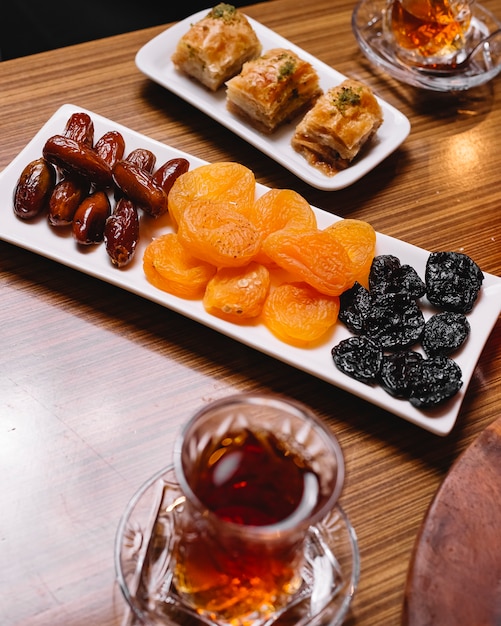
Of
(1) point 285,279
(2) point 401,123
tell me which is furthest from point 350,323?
(2) point 401,123

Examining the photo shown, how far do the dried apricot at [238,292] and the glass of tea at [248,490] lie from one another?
1.15 feet

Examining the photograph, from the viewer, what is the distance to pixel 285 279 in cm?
144

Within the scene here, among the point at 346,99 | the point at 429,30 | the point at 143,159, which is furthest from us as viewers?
the point at 429,30

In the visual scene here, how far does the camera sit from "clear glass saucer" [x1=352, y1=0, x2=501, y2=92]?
1.94 meters

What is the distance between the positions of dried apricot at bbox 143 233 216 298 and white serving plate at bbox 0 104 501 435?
19 mm

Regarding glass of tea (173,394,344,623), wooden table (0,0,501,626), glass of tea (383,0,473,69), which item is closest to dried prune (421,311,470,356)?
wooden table (0,0,501,626)

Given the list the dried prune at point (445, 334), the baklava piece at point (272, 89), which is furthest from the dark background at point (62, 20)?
the dried prune at point (445, 334)

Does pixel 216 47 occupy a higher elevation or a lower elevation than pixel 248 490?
higher

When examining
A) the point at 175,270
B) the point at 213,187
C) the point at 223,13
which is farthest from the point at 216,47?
the point at 175,270

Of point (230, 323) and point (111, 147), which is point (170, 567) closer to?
point (230, 323)

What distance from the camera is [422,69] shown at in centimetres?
200

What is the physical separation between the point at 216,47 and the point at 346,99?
372 millimetres

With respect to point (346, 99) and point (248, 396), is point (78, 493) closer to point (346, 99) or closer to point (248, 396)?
point (248, 396)

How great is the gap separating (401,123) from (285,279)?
0.61 metres
